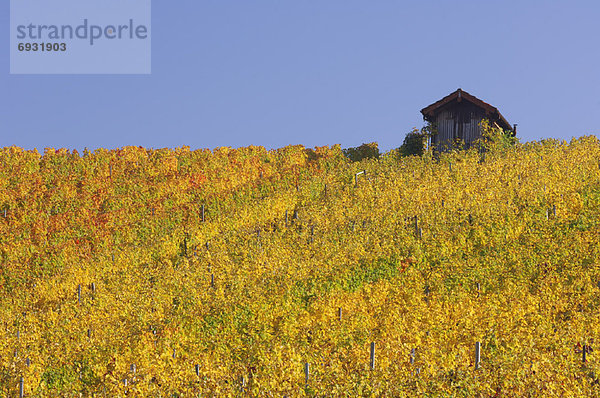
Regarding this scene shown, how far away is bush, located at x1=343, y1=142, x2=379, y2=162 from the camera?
5556cm

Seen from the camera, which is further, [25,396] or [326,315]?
[326,315]

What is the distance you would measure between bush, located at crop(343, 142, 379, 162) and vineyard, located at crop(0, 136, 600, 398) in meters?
3.50

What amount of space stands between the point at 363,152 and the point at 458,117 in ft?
32.6

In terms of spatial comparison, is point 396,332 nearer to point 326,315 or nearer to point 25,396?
point 326,315

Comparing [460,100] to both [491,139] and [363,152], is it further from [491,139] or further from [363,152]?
[363,152]

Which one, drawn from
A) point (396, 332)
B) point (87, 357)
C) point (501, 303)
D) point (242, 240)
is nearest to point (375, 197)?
point (242, 240)

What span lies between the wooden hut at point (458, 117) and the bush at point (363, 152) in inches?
270

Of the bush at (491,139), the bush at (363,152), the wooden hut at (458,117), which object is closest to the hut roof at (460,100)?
the wooden hut at (458,117)

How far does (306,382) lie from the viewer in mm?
18094

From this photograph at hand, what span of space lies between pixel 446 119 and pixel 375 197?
12.2 m

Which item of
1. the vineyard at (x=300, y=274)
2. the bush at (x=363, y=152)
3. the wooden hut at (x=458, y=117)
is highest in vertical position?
the wooden hut at (x=458, y=117)

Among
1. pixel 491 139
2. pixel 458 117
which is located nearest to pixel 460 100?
pixel 458 117

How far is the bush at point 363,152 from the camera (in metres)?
55.6

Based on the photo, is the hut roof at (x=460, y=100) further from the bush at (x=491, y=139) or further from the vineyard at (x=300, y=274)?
the vineyard at (x=300, y=274)
